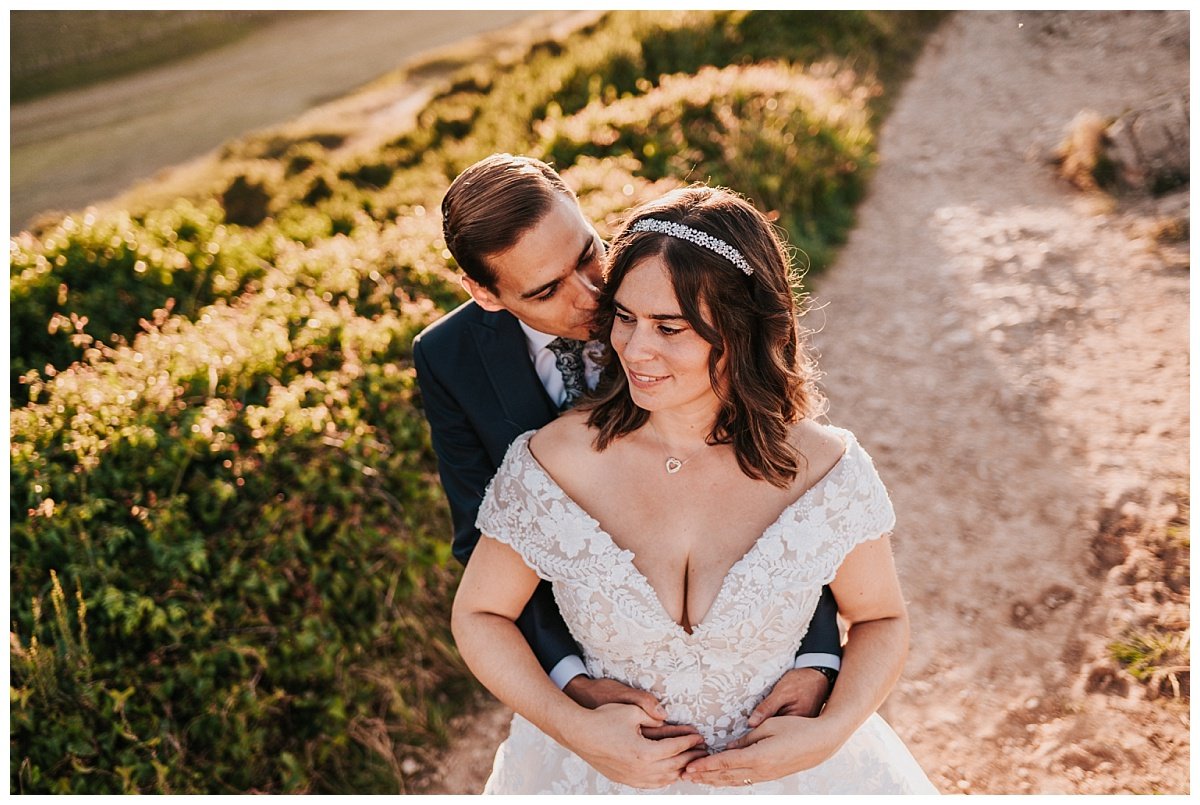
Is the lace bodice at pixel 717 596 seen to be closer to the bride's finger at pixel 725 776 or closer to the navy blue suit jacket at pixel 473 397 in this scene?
the bride's finger at pixel 725 776

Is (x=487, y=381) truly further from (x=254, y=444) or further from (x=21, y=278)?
(x=21, y=278)

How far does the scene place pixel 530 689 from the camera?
92.5 inches

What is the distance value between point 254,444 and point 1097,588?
163 inches

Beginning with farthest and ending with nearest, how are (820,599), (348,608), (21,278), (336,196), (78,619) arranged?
(336,196)
(21,278)
(348,608)
(78,619)
(820,599)

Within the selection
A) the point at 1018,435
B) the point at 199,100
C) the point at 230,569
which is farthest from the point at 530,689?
the point at 199,100

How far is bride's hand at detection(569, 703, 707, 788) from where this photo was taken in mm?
2207

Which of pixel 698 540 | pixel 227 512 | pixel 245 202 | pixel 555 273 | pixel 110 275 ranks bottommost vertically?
pixel 245 202

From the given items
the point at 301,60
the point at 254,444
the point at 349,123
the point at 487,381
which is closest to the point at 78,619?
the point at 254,444

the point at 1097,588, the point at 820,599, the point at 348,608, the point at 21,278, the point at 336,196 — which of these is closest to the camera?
the point at 820,599

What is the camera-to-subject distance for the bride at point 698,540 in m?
2.14

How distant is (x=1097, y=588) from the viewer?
166 inches

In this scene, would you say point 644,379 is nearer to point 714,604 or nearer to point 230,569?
point 714,604

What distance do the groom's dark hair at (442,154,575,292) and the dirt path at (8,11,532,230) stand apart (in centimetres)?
650

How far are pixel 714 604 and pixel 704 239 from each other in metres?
0.93
